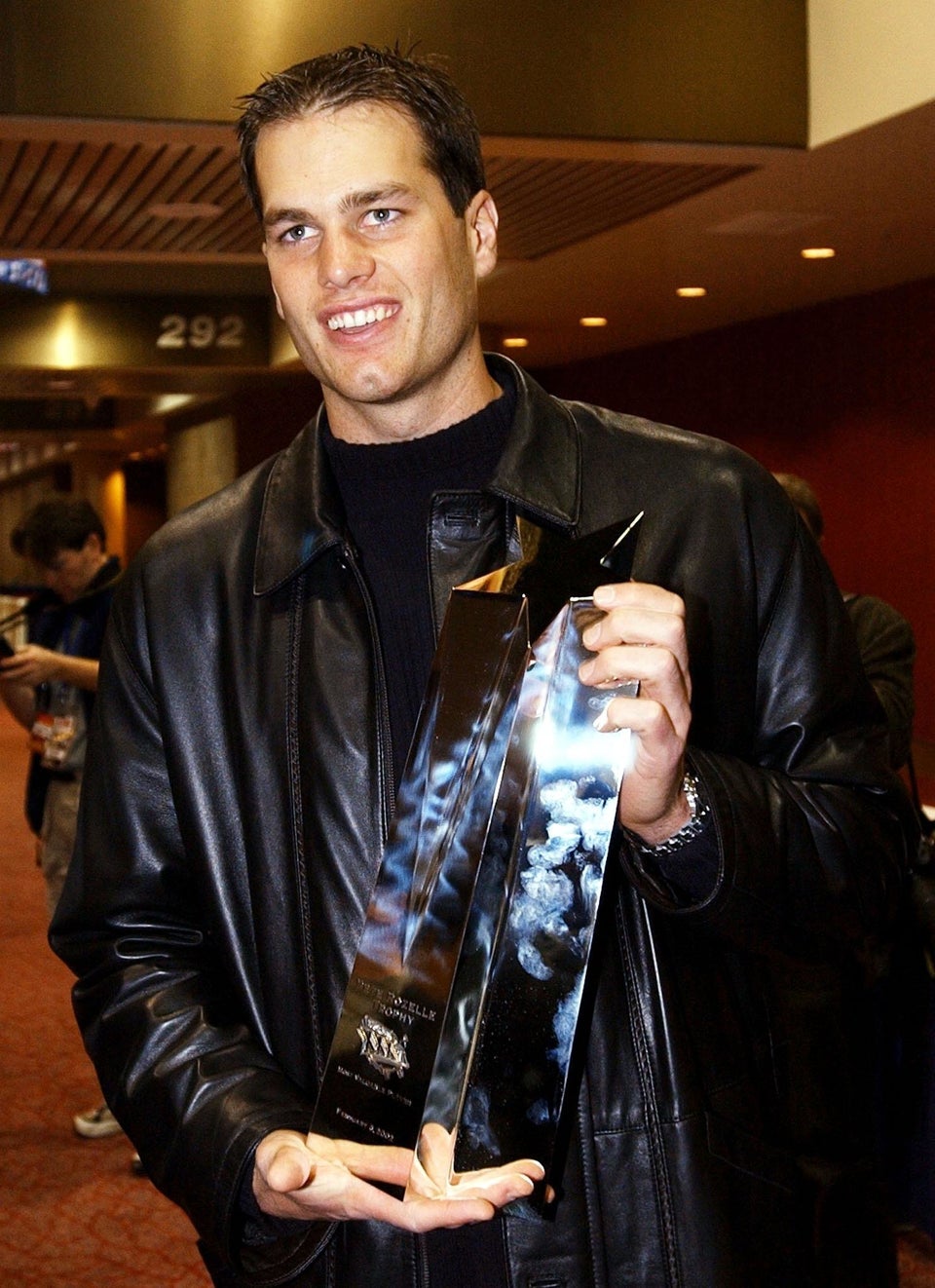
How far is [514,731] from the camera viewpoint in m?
1.09

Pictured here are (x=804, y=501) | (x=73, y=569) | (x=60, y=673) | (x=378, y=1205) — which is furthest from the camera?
(x=73, y=569)

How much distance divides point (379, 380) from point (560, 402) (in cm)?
22

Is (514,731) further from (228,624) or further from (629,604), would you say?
(228,624)

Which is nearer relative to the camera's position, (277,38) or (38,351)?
(277,38)

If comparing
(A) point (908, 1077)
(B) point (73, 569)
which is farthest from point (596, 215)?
(A) point (908, 1077)

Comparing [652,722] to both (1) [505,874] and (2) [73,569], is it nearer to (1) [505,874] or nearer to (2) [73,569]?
(1) [505,874]

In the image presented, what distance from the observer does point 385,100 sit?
55.1 inches

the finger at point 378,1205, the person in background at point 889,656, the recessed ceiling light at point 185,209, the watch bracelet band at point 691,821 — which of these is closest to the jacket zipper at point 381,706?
the watch bracelet band at point 691,821

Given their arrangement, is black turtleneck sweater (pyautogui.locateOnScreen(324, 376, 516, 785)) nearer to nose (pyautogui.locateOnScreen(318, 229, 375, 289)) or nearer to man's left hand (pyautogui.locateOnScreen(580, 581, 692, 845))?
nose (pyautogui.locateOnScreen(318, 229, 375, 289))

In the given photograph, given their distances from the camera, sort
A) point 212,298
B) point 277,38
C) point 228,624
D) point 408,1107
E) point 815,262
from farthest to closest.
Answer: point 212,298, point 815,262, point 277,38, point 228,624, point 408,1107

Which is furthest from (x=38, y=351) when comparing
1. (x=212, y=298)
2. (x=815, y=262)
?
(x=815, y=262)

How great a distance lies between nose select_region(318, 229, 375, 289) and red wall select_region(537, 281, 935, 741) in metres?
8.35

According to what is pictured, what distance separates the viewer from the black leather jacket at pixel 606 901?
4.14ft

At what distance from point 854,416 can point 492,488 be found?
29.7 ft
